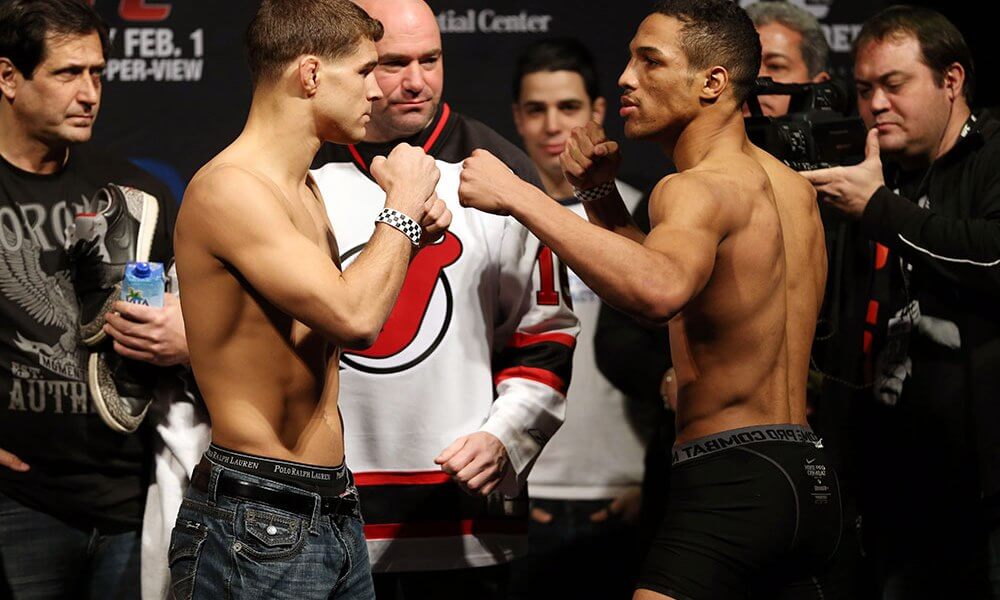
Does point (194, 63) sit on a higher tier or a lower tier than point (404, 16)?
lower

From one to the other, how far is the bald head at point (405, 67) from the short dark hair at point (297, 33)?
0.56m

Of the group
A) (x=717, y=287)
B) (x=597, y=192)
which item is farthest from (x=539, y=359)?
(x=717, y=287)

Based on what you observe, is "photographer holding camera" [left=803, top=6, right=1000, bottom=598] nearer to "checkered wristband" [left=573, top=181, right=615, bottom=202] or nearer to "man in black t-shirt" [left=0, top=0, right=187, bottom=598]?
"checkered wristband" [left=573, top=181, right=615, bottom=202]

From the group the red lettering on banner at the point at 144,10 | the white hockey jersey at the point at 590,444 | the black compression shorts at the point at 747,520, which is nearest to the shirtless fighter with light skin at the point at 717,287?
the black compression shorts at the point at 747,520

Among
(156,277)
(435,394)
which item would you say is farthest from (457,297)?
(156,277)

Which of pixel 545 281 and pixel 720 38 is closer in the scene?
pixel 720 38

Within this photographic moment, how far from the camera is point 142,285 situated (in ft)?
9.38

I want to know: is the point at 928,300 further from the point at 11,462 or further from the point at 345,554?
the point at 11,462

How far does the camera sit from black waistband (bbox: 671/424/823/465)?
2363 mm

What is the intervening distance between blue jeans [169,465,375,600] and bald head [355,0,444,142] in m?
1.08

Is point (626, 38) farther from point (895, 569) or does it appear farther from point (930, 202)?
point (895, 569)

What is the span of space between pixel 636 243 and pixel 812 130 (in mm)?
1050

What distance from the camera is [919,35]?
3346mm

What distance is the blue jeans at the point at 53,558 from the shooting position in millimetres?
2998
